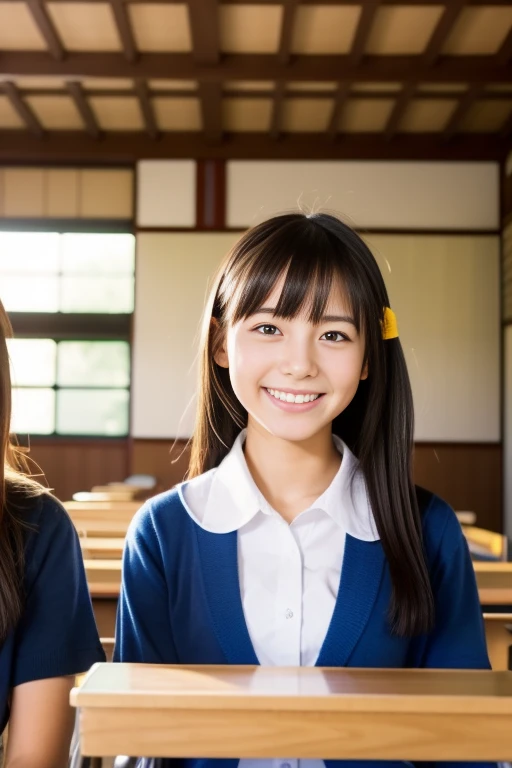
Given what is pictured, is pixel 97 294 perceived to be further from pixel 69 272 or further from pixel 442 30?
pixel 442 30

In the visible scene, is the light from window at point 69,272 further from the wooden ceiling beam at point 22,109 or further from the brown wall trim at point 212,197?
the wooden ceiling beam at point 22,109

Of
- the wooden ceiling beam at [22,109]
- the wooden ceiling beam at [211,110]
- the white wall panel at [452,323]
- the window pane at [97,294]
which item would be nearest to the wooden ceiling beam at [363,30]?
the wooden ceiling beam at [211,110]

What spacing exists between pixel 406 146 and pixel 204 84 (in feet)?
8.01

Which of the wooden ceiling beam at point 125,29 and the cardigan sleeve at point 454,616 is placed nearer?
the cardigan sleeve at point 454,616

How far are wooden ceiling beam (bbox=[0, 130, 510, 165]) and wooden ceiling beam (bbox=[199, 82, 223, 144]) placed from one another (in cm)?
20

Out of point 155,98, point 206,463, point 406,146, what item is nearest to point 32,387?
point 155,98

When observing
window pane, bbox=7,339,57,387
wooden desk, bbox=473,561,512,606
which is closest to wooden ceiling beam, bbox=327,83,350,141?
window pane, bbox=7,339,57,387

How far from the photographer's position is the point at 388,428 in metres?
1.30

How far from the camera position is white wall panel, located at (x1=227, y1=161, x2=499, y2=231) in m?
9.23

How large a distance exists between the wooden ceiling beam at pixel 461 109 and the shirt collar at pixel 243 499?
7103mm

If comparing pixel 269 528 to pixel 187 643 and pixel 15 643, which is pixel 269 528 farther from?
pixel 15 643

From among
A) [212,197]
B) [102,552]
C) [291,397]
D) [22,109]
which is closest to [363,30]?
[212,197]

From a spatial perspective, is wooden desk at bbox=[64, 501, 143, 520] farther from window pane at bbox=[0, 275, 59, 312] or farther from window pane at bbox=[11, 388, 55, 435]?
window pane at bbox=[0, 275, 59, 312]

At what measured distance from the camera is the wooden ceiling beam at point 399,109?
779 centimetres
